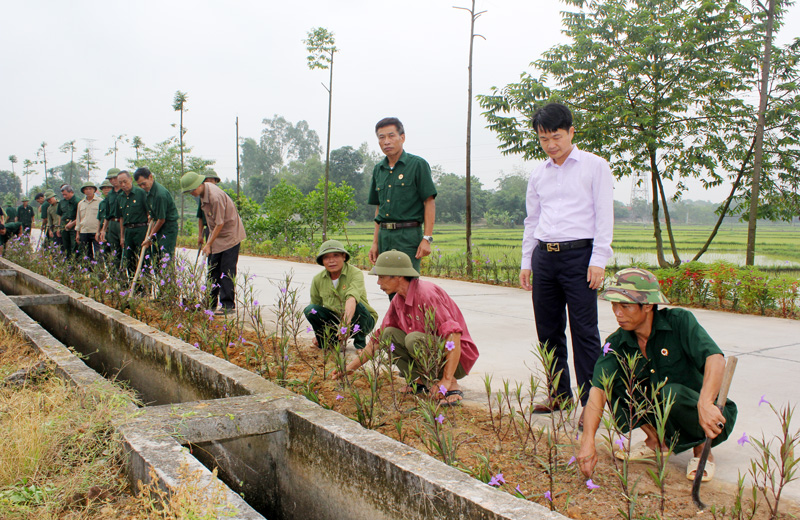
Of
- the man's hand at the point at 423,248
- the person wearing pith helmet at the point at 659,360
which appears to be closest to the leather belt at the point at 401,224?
the man's hand at the point at 423,248

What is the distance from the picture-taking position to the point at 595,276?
106 inches

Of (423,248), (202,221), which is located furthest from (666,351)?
(202,221)

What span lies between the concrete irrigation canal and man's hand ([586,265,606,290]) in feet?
4.05

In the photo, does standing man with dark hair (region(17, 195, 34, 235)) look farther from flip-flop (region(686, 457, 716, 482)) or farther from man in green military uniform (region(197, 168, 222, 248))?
flip-flop (region(686, 457, 716, 482))

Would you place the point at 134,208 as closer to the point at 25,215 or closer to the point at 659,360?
the point at 659,360

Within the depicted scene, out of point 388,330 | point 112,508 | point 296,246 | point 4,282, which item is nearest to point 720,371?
point 388,330

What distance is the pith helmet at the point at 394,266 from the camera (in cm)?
304

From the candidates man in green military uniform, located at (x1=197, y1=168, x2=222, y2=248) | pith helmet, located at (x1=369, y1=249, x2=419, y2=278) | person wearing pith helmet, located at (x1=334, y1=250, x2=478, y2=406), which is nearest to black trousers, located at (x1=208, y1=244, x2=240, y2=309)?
man in green military uniform, located at (x1=197, y1=168, x2=222, y2=248)

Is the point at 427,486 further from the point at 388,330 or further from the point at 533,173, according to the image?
the point at 533,173

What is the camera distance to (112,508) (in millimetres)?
1903

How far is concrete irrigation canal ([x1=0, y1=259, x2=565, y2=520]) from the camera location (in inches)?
66.9

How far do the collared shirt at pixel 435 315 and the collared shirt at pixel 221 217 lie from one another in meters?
2.74

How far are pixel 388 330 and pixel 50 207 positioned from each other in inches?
479

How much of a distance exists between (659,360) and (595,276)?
492mm
